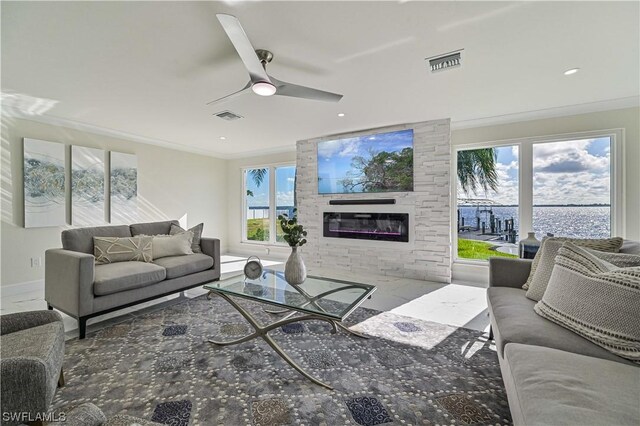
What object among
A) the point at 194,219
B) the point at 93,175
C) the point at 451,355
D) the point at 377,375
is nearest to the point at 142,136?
the point at 93,175

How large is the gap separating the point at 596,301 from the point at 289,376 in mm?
1737

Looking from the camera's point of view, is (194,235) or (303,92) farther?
(194,235)

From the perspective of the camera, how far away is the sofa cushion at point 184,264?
2953 mm

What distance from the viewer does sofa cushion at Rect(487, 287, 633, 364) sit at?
1211 mm

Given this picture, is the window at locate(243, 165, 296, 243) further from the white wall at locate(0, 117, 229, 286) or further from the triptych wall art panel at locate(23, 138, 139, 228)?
the triptych wall art panel at locate(23, 138, 139, 228)

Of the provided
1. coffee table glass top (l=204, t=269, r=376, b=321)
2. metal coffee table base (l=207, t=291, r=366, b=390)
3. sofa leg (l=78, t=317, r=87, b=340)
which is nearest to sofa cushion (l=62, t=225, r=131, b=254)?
sofa leg (l=78, t=317, r=87, b=340)

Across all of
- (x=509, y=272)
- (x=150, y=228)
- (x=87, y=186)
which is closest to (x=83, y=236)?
(x=150, y=228)

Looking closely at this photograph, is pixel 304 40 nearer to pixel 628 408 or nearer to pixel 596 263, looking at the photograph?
pixel 596 263

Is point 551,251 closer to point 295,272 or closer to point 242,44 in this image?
point 295,272

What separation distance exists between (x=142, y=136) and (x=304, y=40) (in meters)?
4.03

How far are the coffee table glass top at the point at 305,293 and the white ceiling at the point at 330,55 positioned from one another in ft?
6.46

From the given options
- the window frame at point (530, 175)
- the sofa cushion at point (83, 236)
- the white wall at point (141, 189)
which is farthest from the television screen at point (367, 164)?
the sofa cushion at point (83, 236)

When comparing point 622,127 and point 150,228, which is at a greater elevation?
point 622,127

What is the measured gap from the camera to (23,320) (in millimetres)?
1499
